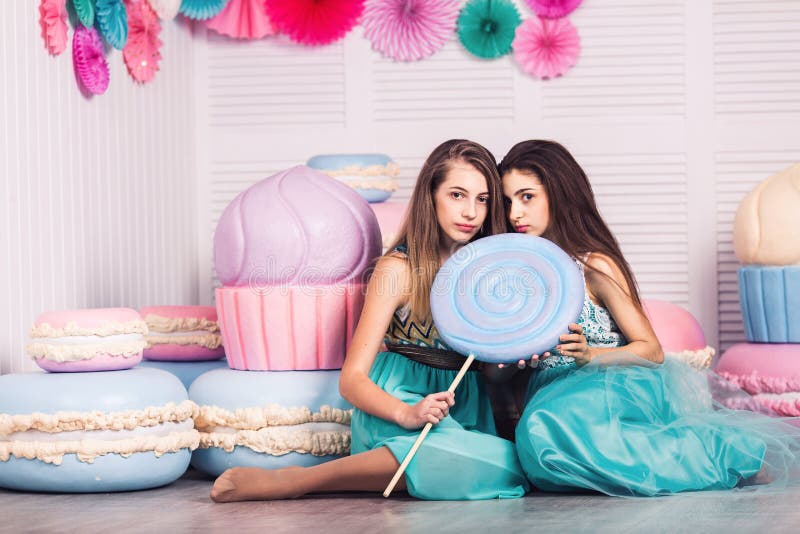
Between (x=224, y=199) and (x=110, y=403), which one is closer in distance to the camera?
(x=110, y=403)

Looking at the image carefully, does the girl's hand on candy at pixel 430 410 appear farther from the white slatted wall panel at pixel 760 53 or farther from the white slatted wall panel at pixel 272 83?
the white slatted wall panel at pixel 760 53

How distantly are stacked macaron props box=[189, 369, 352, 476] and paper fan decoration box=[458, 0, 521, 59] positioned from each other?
189 centimetres

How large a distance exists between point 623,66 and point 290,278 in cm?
205

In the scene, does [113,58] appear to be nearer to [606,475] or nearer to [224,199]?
[224,199]

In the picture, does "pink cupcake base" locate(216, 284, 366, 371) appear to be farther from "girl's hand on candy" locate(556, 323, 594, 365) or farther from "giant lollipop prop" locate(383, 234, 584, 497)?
"girl's hand on candy" locate(556, 323, 594, 365)

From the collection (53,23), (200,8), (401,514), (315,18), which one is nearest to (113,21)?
(53,23)

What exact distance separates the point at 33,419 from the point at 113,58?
5.15 ft

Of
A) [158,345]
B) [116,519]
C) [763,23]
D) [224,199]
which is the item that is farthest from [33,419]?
[763,23]

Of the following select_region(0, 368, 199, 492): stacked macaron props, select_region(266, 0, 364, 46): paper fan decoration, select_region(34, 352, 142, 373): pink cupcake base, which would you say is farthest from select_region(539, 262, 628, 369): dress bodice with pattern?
select_region(266, 0, 364, 46): paper fan decoration

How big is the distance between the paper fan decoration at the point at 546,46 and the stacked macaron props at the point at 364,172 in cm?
91

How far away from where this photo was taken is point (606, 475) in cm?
235

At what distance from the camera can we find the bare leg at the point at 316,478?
7.87 feet

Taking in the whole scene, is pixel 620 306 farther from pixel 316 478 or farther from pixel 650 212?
pixel 650 212

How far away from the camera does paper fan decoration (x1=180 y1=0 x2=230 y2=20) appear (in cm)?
412
